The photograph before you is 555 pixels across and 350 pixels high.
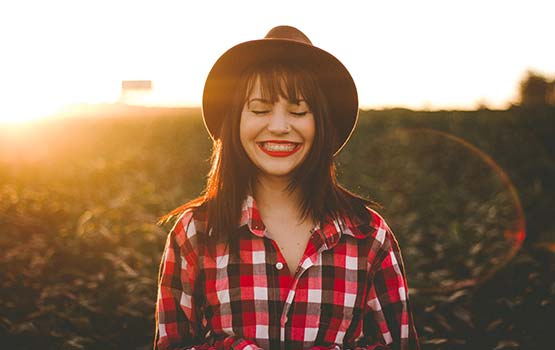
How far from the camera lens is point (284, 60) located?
2.02 meters

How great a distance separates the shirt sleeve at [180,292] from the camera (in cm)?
200

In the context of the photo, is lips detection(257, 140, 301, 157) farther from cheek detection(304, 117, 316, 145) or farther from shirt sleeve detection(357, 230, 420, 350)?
shirt sleeve detection(357, 230, 420, 350)

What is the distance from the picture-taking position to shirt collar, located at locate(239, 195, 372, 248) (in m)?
2.01

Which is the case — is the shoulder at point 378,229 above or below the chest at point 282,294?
above

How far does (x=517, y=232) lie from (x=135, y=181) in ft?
19.3

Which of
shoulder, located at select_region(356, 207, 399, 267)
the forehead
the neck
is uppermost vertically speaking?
the forehead

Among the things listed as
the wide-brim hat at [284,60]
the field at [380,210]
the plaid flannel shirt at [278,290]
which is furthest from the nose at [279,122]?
the field at [380,210]

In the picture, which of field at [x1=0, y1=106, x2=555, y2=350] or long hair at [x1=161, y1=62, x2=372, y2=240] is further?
field at [x1=0, y1=106, x2=555, y2=350]

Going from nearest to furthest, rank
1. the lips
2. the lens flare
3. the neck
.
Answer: the lips, the neck, the lens flare

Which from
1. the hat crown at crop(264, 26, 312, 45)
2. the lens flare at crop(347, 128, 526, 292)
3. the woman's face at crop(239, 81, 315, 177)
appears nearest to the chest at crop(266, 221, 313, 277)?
the woman's face at crop(239, 81, 315, 177)

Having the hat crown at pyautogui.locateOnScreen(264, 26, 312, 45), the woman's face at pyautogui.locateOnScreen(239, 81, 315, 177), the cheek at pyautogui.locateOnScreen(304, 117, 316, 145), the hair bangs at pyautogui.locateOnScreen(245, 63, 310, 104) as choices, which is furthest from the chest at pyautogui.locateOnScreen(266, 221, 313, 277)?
the hat crown at pyautogui.locateOnScreen(264, 26, 312, 45)

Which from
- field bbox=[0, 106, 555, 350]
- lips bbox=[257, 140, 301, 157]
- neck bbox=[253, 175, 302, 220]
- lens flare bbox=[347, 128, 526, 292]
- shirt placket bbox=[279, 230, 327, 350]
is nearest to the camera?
shirt placket bbox=[279, 230, 327, 350]

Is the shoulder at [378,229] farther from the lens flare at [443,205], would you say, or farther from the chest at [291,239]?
the lens flare at [443,205]

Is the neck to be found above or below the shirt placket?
above
